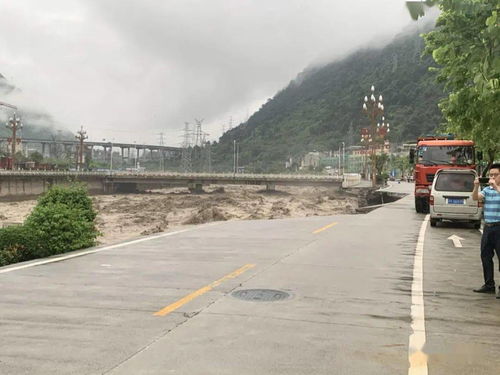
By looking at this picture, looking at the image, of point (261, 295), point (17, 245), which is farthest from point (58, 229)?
point (261, 295)

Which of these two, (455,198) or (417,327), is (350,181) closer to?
(455,198)

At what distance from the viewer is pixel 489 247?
7.70m

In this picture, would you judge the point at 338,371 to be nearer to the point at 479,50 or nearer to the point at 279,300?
the point at 279,300

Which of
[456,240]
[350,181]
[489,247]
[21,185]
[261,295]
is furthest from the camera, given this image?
[350,181]

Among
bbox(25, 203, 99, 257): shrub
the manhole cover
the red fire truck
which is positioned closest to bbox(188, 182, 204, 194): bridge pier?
the red fire truck

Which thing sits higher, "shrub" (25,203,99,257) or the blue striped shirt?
the blue striped shirt

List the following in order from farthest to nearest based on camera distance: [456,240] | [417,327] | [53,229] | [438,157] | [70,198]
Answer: [438,157], [456,240], [70,198], [53,229], [417,327]

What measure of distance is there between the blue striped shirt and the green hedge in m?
8.71

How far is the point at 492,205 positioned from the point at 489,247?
665 millimetres

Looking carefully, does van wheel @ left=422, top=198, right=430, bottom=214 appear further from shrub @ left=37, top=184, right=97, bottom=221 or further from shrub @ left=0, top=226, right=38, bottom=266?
shrub @ left=0, top=226, right=38, bottom=266

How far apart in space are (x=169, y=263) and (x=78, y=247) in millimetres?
3194

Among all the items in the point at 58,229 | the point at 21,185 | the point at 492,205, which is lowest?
the point at 21,185

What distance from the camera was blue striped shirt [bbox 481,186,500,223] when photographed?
7.44m

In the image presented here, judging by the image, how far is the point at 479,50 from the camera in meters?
6.22
